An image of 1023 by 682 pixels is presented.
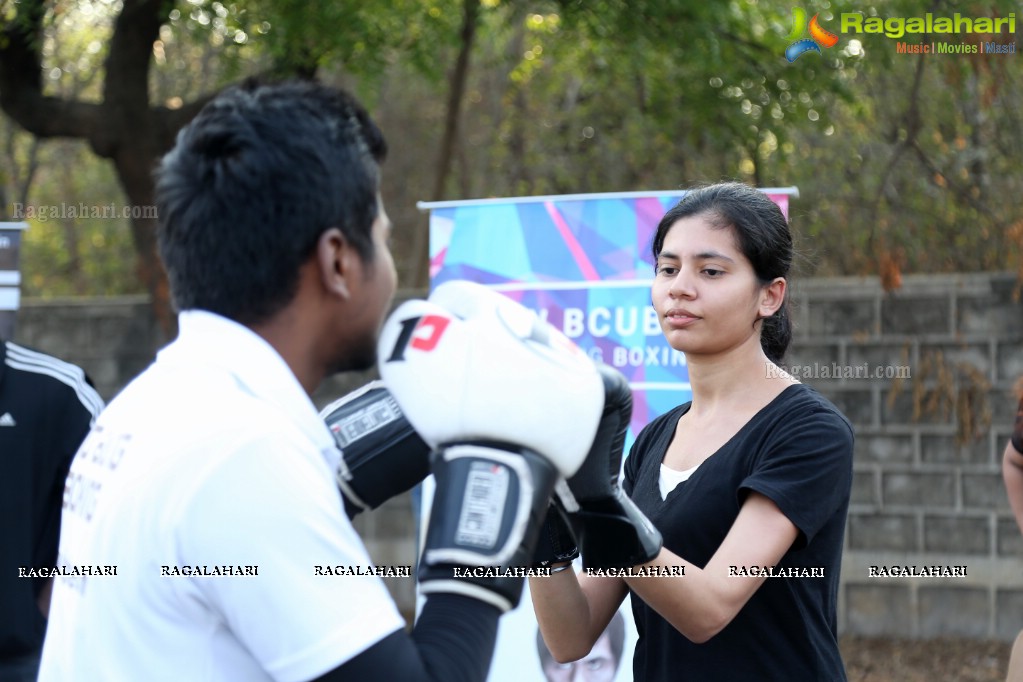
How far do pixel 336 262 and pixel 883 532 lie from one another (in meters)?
4.79

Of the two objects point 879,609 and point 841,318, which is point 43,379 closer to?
point 841,318

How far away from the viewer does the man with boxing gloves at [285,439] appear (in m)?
0.98

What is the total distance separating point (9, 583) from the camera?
252 centimetres

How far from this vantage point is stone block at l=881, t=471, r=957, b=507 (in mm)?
5281

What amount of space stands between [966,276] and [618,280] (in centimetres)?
258

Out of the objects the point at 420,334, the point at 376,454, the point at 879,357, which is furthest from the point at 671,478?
the point at 879,357

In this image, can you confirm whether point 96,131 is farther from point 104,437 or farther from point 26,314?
point 104,437

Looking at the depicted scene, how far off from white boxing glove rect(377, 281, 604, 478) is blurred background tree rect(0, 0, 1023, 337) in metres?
2.78

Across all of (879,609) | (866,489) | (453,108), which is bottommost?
(879,609)

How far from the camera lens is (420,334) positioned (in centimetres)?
116

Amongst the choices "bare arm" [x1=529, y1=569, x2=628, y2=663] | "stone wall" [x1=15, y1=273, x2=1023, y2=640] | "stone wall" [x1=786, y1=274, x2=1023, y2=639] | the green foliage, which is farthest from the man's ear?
"stone wall" [x1=786, y1=274, x2=1023, y2=639]

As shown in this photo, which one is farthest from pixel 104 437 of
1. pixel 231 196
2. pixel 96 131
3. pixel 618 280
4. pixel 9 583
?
pixel 96 131

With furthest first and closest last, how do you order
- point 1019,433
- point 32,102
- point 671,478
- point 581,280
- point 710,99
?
point 710,99 < point 32,102 < point 581,280 < point 1019,433 < point 671,478

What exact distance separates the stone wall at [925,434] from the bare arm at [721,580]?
11.7ft
